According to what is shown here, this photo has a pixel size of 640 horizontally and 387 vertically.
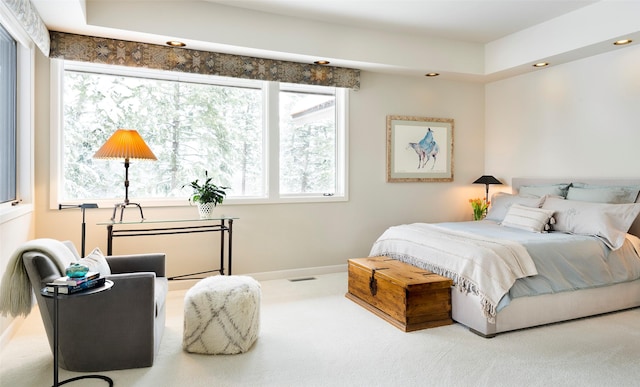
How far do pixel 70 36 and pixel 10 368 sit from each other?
2723 millimetres

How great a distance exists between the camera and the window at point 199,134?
3854 millimetres

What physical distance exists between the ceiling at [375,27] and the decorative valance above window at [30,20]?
0.10 metres

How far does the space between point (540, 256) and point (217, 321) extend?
7.85ft

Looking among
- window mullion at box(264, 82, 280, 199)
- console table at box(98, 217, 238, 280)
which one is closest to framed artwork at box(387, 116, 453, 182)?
window mullion at box(264, 82, 280, 199)

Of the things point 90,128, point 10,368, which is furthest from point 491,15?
point 10,368

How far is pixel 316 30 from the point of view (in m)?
4.26

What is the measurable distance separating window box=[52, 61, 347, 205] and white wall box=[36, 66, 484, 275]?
0.48 feet

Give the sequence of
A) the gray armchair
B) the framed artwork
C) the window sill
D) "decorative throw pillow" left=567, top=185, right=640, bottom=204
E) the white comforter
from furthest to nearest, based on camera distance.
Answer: the framed artwork
"decorative throw pillow" left=567, top=185, right=640, bottom=204
the white comforter
the window sill
the gray armchair

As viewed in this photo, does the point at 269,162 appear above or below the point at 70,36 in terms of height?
below

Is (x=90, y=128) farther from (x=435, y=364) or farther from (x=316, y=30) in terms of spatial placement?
(x=435, y=364)

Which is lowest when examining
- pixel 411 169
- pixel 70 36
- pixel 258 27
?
pixel 411 169

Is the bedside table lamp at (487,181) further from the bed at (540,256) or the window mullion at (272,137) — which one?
the window mullion at (272,137)

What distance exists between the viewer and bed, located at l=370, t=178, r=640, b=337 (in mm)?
2922

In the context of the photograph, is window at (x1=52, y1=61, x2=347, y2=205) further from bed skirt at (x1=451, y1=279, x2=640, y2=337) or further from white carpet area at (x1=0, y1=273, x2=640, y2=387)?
bed skirt at (x1=451, y1=279, x2=640, y2=337)
